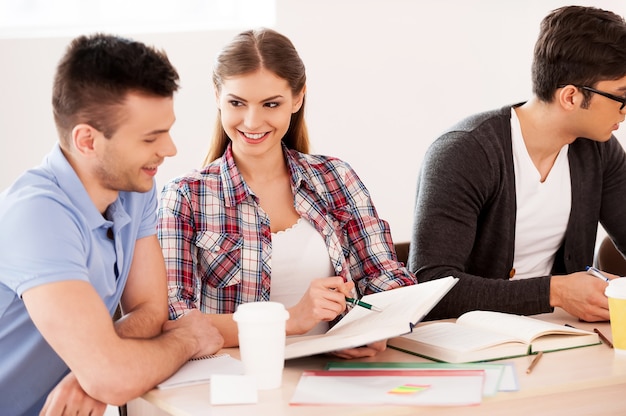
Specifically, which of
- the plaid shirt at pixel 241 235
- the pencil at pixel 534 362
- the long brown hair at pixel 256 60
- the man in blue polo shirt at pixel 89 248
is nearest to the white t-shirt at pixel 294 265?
the plaid shirt at pixel 241 235

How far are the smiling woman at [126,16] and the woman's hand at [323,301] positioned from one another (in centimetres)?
224

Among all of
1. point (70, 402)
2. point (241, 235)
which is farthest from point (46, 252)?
point (241, 235)

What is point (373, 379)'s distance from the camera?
153 centimetres

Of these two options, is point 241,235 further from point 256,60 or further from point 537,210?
point 537,210

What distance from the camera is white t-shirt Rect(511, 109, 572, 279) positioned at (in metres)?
2.42

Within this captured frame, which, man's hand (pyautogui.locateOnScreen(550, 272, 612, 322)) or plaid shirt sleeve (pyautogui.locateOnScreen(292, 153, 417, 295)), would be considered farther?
plaid shirt sleeve (pyautogui.locateOnScreen(292, 153, 417, 295))

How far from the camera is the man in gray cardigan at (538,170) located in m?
2.30

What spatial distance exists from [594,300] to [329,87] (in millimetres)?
2303

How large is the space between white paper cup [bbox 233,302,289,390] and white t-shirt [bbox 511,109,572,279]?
3.75 ft

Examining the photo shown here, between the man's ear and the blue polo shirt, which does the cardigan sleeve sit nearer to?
the blue polo shirt

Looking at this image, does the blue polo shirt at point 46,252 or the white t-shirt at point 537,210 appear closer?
the blue polo shirt at point 46,252

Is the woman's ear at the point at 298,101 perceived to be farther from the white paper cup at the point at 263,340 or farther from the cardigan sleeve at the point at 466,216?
the white paper cup at the point at 263,340

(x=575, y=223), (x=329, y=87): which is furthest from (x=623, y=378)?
(x=329, y=87)

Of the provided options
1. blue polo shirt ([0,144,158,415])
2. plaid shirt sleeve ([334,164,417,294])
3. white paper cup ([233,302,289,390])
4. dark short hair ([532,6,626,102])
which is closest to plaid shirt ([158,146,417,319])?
plaid shirt sleeve ([334,164,417,294])
